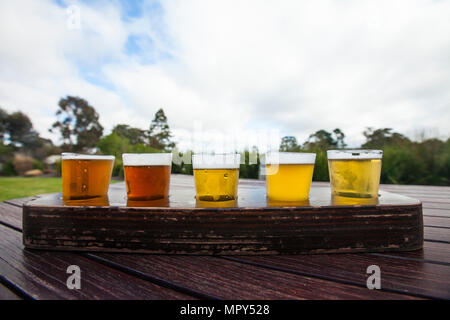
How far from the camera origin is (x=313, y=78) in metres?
8.79

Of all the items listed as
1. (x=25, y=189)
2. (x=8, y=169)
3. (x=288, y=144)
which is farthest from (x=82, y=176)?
(x=8, y=169)

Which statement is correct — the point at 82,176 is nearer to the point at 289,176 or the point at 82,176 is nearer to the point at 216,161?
the point at 216,161

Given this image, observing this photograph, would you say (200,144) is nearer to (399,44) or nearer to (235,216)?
(235,216)

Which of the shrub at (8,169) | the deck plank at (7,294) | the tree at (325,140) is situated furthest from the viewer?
the shrub at (8,169)

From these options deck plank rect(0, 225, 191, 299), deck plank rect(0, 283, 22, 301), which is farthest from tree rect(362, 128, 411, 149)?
deck plank rect(0, 283, 22, 301)

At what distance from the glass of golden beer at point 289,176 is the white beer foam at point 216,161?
0.49 ft

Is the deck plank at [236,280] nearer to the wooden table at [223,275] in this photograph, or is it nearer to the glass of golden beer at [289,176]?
the wooden table at [223,275]

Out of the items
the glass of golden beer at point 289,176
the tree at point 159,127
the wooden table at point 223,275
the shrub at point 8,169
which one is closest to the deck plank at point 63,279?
the wooden table at point 223,275

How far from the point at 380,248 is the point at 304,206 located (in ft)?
0.88

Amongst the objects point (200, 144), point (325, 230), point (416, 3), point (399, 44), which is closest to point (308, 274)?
point (325, 230)

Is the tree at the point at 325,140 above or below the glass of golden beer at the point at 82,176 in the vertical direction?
above

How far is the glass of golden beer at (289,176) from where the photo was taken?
90cm

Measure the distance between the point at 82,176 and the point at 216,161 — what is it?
1.85 feet

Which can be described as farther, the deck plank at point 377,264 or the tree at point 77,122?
the tree at point 77,122
